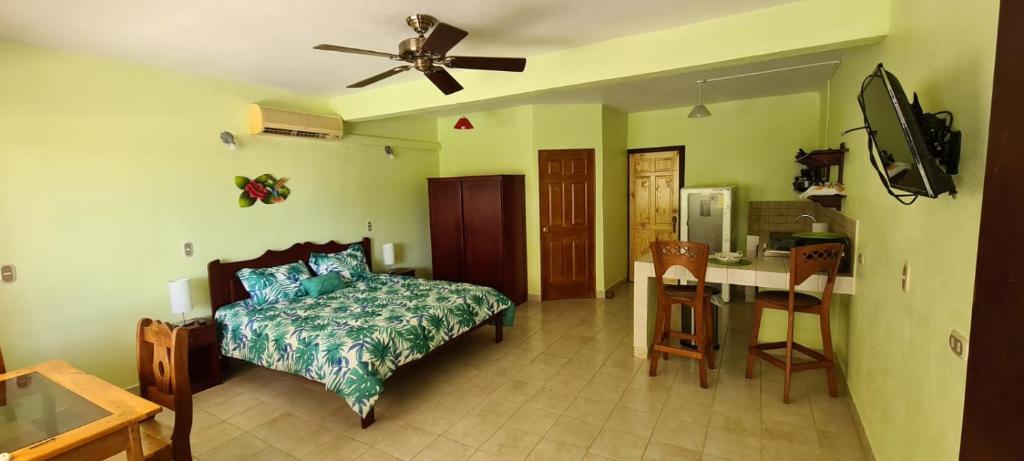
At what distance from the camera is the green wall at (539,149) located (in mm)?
5367

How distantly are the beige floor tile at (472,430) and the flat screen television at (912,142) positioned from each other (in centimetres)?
235

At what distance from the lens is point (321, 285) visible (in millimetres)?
4008

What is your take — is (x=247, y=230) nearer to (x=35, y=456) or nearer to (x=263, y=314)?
(x=263, y=314)

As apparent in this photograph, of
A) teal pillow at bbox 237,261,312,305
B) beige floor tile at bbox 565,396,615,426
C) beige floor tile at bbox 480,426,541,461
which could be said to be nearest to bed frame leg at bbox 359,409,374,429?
beige floor tile at bbox 480,426,541,461

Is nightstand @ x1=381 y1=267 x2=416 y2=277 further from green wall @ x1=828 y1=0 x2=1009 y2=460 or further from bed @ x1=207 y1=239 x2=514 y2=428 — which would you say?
green wall @ x1=828 y1=0 x2=1009 y2=460

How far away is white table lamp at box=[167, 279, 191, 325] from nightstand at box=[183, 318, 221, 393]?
0.50 feet

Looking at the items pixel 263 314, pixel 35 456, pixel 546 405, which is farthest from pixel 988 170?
pixel 263 314

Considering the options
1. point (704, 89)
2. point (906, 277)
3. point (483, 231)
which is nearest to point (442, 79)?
point (906, 277)

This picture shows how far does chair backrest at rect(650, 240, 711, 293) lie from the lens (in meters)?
3.01

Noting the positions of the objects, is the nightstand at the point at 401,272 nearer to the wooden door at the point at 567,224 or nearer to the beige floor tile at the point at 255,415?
the wooden door at the point at 567,224

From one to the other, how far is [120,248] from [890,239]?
486 cm

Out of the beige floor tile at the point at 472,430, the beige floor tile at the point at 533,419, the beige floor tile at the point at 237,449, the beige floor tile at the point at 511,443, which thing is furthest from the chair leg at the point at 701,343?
the beige floor tile at the point at 237,449

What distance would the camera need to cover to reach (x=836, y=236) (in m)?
3.01

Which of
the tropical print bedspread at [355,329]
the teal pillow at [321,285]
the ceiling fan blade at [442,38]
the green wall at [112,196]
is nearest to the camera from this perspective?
the ceiling fan blade at [442,38]
